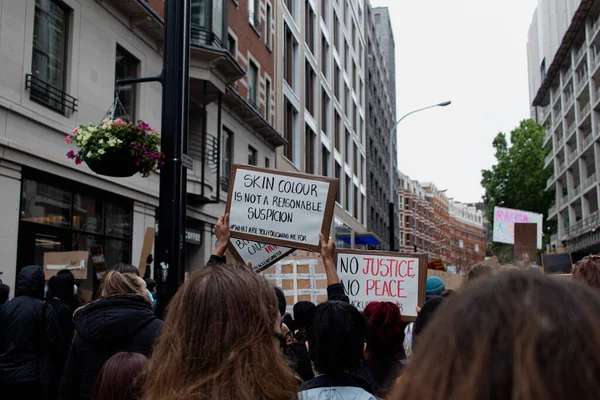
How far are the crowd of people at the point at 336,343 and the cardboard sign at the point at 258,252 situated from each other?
64 centimetres

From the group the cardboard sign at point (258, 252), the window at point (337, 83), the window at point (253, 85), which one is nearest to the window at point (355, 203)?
the window at point (337, 83)

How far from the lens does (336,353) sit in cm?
317

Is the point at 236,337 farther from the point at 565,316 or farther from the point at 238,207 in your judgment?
the point at 238,207

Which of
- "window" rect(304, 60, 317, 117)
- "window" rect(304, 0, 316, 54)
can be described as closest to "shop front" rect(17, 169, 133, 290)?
"window" rect(304, 60, 317, 117)

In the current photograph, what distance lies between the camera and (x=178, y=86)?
6184 mm

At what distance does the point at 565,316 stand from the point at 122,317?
11.0 ft

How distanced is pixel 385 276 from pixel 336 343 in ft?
10.6

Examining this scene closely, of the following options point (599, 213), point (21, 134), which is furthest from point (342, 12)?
point (21, 134)

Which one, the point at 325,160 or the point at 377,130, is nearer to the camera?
the point at 325,160

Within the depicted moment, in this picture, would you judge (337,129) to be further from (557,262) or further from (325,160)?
(557,262)

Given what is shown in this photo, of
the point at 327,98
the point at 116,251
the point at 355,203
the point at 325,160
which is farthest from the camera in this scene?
the point at 355,203

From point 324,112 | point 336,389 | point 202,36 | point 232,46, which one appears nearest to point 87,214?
point 202,36

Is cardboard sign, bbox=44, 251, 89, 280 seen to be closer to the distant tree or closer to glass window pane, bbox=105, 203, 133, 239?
glass window pane, bbox=105, 203, 133, 239

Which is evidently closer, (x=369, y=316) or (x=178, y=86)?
(x=369, y=316)
